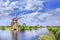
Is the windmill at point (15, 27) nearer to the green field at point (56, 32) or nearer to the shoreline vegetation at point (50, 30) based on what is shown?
the shoreline vegetation at point (50, 30)

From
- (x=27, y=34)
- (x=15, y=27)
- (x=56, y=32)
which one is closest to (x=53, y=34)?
(x=56, y=32)

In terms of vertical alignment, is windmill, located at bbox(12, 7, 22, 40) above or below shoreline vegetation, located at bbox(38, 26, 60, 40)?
above

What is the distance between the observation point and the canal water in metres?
2.79

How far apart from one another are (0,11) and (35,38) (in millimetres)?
697

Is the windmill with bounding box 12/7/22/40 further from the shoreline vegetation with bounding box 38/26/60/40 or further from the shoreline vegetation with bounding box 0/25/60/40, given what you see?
the shoreline vegetation with bounding box 38/26/60/40

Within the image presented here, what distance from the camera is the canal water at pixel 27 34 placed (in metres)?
2.79

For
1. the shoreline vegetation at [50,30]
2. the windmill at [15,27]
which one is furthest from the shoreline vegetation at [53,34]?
the windmill at [15,27]

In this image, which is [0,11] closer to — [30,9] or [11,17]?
[11,17]

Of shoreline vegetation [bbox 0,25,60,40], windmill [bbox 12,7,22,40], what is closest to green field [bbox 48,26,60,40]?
shoreline vegetation [bbox 0,25,60,40]

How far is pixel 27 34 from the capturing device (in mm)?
2801

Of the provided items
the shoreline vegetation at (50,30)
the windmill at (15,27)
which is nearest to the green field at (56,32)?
the shoreline vegetation at (50,30)

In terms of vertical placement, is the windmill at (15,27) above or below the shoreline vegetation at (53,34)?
above

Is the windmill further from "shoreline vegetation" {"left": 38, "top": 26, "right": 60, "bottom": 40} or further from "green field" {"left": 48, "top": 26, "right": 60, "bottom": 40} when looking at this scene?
"green field" {"left": 48, "top": 26, "right": 60, "bottom": 40}

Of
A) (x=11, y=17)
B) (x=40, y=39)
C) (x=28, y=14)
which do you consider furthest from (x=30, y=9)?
(x=40, y=39)
